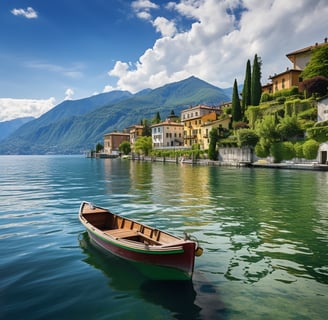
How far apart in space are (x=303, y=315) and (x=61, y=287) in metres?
7.26

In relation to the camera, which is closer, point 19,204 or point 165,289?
point 165,289

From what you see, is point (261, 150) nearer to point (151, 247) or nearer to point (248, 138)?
point (248, 138)

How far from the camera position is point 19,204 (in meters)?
24.3

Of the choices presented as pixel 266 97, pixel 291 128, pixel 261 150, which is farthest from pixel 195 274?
pixel 266 97

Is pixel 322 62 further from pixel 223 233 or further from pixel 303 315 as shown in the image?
pixel 303 315

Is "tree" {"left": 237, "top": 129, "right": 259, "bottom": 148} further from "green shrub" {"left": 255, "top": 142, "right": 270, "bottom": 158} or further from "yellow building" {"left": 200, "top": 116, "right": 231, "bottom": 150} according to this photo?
"yellow building" {"left": 200, "top": 116, "right": 231, "bottom": 150}

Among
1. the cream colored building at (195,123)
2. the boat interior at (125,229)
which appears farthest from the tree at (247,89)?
the boat interior at (125,229)

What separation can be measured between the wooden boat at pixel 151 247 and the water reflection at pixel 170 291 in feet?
1.50

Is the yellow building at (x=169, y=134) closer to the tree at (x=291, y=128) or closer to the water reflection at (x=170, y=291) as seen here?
the tree at (x=291, y=128)

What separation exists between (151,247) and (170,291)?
1441 mm

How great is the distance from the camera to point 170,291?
8.69 m

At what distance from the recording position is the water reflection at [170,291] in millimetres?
7668

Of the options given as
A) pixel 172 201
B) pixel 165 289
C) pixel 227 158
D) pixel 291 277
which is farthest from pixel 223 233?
pixel 227 158

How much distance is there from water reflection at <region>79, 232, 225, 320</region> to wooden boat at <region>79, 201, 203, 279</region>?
458 mm
